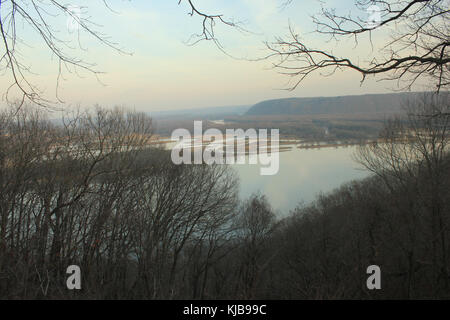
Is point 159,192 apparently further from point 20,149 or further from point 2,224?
point 2,224

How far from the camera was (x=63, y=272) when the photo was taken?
5926 mm

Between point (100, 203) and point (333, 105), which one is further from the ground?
point (333, 105)

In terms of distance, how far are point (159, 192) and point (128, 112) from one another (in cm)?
341

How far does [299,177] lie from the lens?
85.0 feet

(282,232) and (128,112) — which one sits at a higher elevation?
(128,112)

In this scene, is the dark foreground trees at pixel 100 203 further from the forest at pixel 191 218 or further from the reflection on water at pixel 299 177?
the reflection on water at pixel 299 177

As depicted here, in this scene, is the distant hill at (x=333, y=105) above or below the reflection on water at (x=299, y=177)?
above

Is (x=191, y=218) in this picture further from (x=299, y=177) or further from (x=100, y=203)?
(x=299, y=177)

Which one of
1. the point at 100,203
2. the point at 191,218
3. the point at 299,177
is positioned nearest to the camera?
the point at 100,203

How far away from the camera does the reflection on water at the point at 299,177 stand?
21161mm

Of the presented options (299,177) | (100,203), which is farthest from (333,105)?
(100,203)

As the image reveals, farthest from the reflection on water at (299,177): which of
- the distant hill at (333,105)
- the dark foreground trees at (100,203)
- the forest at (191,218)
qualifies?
the distant hill at (333,105)

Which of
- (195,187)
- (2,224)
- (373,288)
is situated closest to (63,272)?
(2,224)

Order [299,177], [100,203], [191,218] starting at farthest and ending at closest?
[299,177], [191,218], [100,203]
